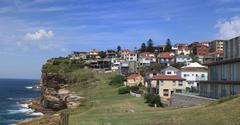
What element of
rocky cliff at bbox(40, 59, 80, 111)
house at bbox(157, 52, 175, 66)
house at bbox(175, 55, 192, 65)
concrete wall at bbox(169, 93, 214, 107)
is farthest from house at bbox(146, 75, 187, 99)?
house at bbox(157, 52, 175, 66)

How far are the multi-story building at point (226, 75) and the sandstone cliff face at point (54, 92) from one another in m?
60.5

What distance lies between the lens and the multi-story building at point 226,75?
53125mm

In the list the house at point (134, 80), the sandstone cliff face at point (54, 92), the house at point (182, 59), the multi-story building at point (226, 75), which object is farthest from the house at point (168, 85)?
the house at point (182, 59)

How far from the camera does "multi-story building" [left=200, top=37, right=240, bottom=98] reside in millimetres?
53125

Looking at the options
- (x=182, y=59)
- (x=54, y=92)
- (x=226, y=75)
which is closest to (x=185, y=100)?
(x=226, y=75)

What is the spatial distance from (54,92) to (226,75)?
85.1 meters

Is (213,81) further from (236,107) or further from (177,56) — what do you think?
(177,56)

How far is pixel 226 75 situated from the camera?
58.3 meters

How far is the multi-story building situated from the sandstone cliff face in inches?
2382

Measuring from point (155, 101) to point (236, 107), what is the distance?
35458mm

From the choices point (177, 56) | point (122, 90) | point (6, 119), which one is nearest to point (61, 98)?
point (122, 90)

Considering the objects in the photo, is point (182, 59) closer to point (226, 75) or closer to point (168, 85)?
point (168, 85)

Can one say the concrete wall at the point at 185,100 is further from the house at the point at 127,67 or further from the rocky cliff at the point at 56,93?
the house at the point at 127,67

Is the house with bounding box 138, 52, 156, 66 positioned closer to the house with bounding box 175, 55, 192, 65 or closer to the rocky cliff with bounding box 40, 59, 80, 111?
the house with bounding box 175, 55, 192, 65
